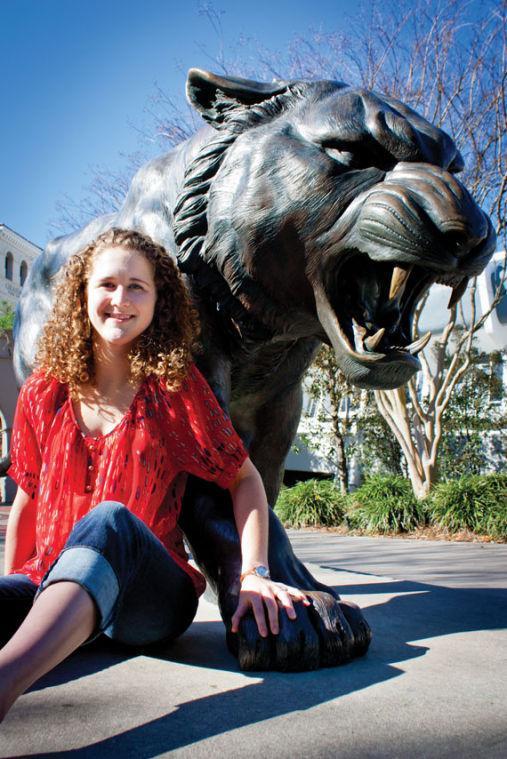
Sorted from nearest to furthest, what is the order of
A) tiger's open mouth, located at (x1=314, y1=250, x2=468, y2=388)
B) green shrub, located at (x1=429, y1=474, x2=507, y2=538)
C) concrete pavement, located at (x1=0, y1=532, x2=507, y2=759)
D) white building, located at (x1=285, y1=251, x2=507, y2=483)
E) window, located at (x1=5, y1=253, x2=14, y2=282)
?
1. concrete pavement, located at (x1=0, y1=532, x2=507, y2=759)
2. tiger's open mouth, located at (x1=314, y1=250, x2=468, y2=388)
3. green shrub, located at (x1=429, y1=474, x2=507, y2=538)
4. white building, located at (x1=285, y1=251, x2=507, y2=483)
5. window, located at (x1=5, y1=253, x2=14, y2=282)

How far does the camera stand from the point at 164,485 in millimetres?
1765

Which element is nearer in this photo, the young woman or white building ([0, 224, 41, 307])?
the young woman

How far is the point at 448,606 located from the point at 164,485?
1.39 m

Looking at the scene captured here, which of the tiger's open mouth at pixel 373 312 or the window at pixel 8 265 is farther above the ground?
the window at pixel 8 265

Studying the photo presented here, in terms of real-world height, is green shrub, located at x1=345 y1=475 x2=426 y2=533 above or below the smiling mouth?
below

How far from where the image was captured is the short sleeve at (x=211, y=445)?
1757 mm

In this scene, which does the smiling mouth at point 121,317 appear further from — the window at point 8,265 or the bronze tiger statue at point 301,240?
the window at point 8,265

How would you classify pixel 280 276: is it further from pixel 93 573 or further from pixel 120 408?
pixel 93 573

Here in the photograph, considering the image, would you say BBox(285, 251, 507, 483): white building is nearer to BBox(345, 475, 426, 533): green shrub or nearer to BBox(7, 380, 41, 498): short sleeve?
BBox(345, 475, 426, 533): green shrub

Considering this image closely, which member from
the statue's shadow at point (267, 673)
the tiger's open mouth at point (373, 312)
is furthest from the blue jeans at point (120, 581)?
the tiger's open mouth at point (373, 312)

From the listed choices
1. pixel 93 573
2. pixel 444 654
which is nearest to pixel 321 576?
pixel 444 654

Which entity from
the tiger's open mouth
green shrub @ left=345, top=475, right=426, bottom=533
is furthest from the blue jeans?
green shrub @ left=345, top=475, right=426, bottom=533

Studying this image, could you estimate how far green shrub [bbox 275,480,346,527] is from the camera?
10.7 metres

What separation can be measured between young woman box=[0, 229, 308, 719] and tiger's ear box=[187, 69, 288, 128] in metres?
0.63
